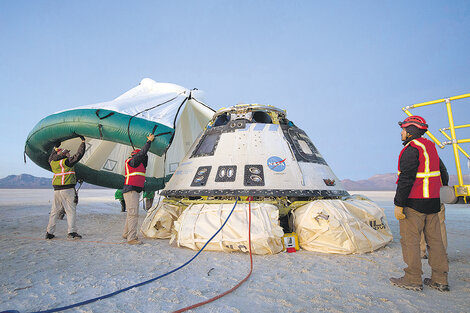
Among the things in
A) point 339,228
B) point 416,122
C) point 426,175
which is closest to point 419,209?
point 426,175

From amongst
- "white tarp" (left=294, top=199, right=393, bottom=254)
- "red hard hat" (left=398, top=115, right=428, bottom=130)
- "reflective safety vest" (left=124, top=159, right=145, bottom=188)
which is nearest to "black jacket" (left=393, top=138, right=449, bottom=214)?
"red hard hat" (left=398, top=115, right=428, bottom=130)

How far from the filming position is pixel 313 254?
461 cm

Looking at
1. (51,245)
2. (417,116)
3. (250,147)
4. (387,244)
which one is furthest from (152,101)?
(387,244)

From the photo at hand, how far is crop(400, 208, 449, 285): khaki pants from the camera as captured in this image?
3.02m

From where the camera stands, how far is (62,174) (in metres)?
6.09

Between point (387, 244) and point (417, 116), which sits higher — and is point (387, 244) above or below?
below

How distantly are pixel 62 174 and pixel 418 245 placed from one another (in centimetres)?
687

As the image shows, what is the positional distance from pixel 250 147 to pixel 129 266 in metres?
3.48

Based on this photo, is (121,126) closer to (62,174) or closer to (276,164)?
(62,174)

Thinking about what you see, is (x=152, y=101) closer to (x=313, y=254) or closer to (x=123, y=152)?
(x=123, y=152)

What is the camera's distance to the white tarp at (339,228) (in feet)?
15.0

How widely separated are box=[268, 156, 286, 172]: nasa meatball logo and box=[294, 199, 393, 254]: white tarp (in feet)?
3.23

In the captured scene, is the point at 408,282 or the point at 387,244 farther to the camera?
the point at 387,244

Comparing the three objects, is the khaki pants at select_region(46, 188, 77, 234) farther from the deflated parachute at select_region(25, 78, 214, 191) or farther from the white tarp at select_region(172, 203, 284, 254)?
the white tarp at select_region(172, 203, 284, 254)
